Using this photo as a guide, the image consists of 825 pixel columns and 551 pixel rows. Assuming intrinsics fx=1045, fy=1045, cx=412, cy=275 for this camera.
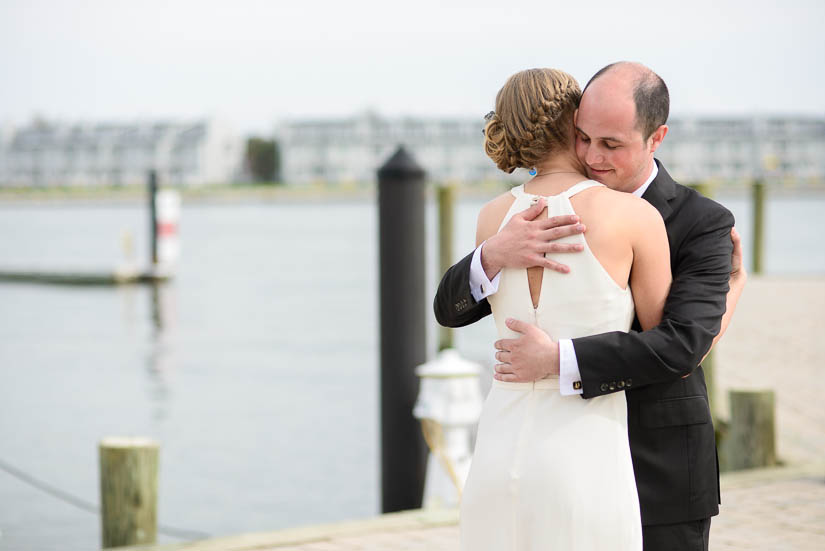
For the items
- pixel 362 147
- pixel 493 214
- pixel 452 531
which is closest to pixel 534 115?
pixel 493 214

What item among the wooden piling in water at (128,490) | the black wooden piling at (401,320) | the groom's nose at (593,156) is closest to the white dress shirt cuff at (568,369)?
the groom's nose at (593,156)

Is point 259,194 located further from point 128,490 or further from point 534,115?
point 534,115

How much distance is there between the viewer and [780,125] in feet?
572

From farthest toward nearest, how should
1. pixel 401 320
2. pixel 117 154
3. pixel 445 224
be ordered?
pixel 117 154, pixel 445 224, pixel 401 320

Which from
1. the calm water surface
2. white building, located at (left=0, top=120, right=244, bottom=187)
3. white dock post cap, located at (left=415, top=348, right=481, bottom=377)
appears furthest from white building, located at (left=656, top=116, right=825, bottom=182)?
white dock post cap, located at (left=415, top=348, right=481, bottom=377)

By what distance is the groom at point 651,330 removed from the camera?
210 cm

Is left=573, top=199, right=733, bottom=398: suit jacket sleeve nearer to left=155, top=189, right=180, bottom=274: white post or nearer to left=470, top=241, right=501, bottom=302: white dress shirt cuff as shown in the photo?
left=470, top=241, right=501, bottom=302: white dress shirt cuff

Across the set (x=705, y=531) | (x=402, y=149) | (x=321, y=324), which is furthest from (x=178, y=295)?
(x=705, y=531)

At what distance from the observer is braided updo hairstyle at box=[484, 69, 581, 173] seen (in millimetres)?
2082

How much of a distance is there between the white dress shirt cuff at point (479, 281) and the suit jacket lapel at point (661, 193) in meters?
0.37

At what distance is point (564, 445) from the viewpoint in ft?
6.97

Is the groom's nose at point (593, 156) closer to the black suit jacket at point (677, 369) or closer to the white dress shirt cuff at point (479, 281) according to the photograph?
the black suit jacket at point (677, 369)

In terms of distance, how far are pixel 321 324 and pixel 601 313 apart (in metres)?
15.8

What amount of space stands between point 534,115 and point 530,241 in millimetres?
252
